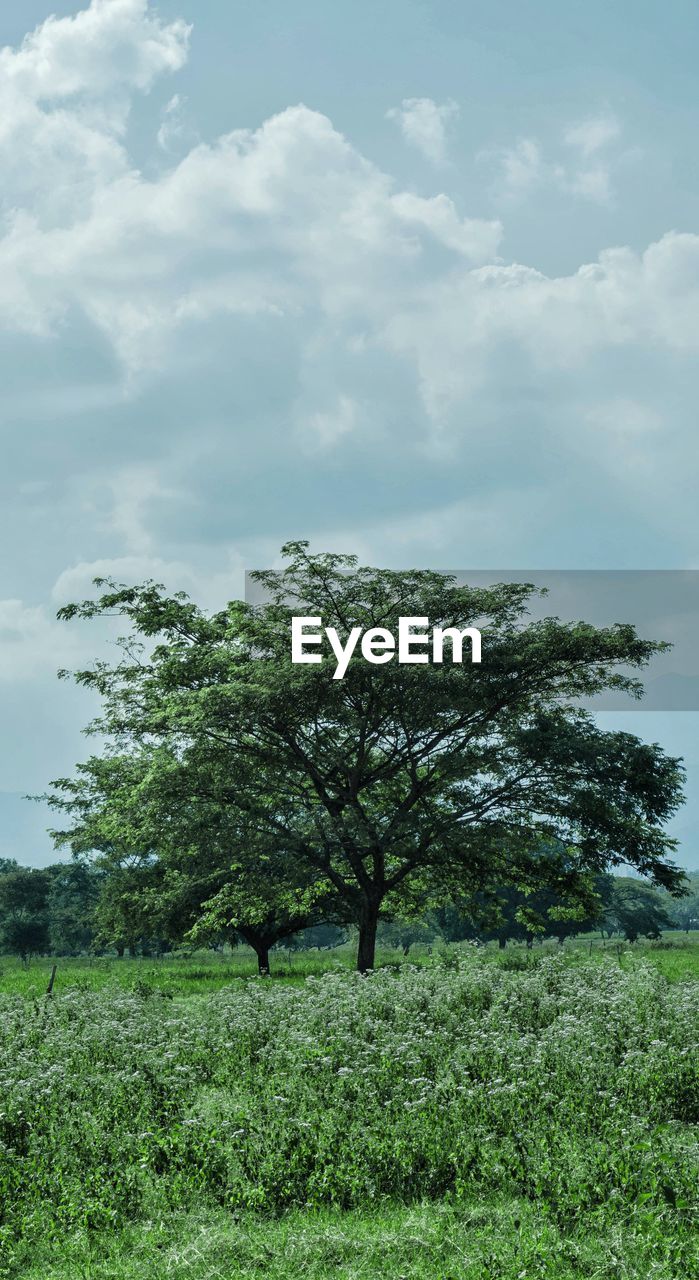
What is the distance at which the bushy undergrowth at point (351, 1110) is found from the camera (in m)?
8.73

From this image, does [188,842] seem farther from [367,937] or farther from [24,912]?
[24,912]

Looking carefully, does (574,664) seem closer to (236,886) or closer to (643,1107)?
(236,886)

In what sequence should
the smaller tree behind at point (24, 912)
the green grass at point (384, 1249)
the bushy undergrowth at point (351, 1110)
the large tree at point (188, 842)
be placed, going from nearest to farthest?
the green grass at point (384, 1249) → the bushy undergrowth at point (351, 1110) → the large tree at point (188, 842) → the smaller tree behind at point (24, 912)

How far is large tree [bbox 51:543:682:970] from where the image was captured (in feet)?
98.2

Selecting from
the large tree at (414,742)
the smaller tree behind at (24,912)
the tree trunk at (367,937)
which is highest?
the large tree at (414,742)

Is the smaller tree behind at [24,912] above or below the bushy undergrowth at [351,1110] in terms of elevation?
below

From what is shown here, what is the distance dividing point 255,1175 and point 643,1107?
13.7 ft

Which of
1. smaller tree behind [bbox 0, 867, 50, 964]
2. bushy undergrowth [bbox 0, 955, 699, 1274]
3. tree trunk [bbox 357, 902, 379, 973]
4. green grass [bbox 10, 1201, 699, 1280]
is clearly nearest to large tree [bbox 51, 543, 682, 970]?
tree trunk [bbox 357, 902, 379, 973]

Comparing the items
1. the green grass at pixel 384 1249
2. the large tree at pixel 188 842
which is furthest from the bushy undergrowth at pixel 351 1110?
the large tree at pixel 188 842

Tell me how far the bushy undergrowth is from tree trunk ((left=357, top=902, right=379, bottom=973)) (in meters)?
14.1

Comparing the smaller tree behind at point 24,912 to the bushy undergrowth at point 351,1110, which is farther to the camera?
the smaller tree behind at point 24,912

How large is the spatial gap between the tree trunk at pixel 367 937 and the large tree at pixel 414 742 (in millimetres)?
59

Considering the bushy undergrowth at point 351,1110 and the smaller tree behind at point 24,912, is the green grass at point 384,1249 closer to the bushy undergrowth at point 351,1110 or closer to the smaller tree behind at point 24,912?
the bushy undergrowth at point 351,1110

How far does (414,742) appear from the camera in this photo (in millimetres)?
31922
